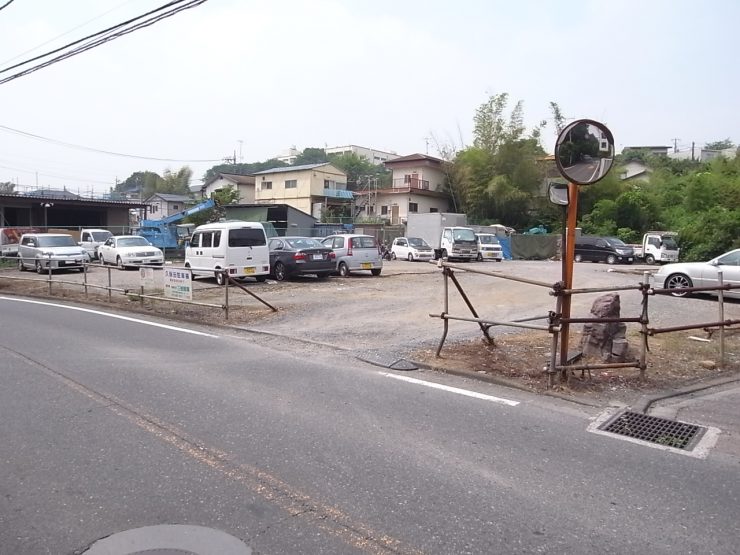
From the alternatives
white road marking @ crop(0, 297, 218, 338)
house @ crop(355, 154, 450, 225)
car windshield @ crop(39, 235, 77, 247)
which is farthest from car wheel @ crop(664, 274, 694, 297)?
house @ crop(355, 154, 450, 225)

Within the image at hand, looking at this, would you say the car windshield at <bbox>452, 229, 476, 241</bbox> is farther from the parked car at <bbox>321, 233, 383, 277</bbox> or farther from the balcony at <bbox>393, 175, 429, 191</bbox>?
the balcony at <bbox>393, 175, 429, 191</bbox>

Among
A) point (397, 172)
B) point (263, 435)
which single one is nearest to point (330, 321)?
point (263, 435)

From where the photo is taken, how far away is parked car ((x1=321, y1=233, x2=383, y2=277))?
19938mm

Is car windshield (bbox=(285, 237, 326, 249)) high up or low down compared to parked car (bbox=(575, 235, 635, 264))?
up

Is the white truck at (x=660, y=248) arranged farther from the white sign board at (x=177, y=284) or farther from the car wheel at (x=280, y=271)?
the white sign board at (x=177, y=284)

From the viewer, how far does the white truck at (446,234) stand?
31469 millimetres

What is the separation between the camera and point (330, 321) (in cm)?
1111

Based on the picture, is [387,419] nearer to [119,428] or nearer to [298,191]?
[119,428]

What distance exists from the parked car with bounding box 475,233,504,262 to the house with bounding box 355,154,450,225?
60.5 ft

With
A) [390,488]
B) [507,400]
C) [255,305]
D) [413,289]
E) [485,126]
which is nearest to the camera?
[390,488]

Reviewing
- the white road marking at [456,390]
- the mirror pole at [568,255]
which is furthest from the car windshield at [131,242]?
the mirror pole at [568,255]

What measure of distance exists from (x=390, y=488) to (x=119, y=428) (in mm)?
2543

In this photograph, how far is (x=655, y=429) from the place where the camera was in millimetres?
5281

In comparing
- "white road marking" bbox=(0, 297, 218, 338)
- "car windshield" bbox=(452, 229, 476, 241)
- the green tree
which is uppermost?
the green tree
